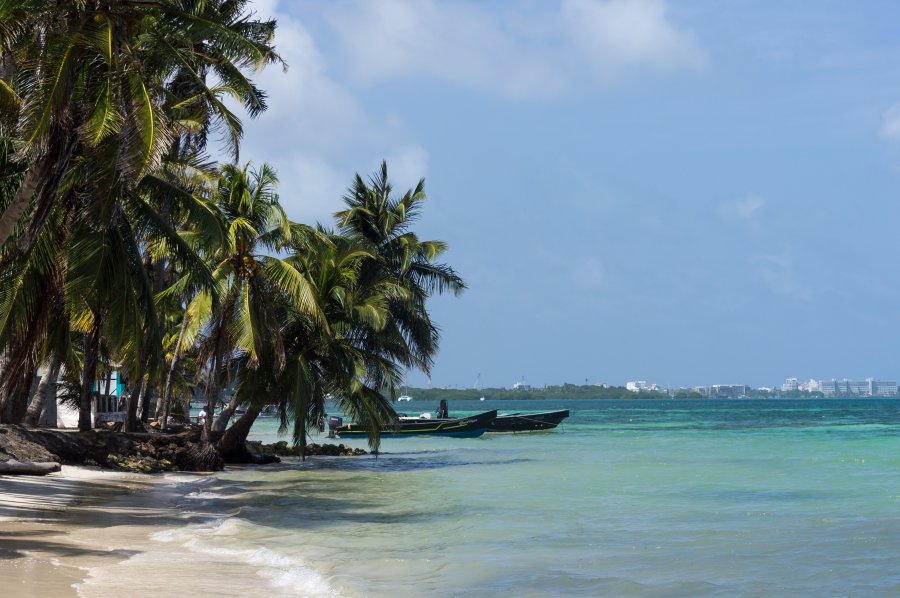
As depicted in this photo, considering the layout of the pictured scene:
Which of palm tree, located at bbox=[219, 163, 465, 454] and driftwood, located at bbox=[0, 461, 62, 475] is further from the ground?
palm tree, located at bbox=[219, 163, 465, 454]

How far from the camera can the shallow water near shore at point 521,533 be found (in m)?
9.13

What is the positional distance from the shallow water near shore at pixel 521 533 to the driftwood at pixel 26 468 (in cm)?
217

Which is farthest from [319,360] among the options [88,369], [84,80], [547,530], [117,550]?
[117,550]

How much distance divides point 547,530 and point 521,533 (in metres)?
0.47

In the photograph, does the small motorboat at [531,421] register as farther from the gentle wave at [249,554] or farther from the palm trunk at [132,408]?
the gentle wave at [249,554]

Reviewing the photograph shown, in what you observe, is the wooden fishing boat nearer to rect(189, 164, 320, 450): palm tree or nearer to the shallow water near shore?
the shallow water near shore

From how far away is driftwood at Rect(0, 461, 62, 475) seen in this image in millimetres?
14359

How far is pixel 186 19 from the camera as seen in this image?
453 inches

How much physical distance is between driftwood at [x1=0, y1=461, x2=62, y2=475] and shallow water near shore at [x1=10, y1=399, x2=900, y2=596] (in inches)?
85.6

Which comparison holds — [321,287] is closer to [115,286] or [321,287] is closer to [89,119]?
[115,286]

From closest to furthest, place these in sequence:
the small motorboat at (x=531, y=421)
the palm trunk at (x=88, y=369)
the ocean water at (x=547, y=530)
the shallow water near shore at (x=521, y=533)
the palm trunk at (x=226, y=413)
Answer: the shallow water near shore at (x=521, y=533), the ocean water at (x=547, y=530), the palm trunk at (x=88, y=369), the palm trunk at (x=226, y=413), the small motorboat at (x=531, y=421)

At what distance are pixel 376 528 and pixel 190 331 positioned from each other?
29.7ft

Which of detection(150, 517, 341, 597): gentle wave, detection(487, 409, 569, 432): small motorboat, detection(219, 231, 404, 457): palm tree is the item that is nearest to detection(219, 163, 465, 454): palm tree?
detection(219, 231, 404, 457): palm tree

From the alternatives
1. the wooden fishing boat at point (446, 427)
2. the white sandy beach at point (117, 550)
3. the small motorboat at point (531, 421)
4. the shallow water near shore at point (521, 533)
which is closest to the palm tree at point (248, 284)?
the shallow water near shore at point (521, 533)
